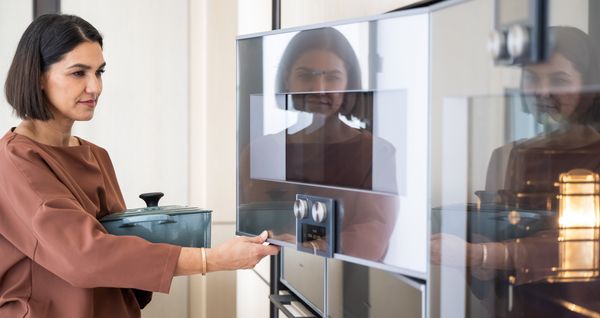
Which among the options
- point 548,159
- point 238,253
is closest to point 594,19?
point 548,159

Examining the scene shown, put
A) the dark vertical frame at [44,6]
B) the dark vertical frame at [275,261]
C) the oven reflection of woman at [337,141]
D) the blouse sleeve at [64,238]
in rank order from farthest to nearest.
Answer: the dark vertical frame at [44,6] → the dark vertical frame at [275,261] → the blouse sleeve at [64,238] → the oven reflection of woman at [337,141]

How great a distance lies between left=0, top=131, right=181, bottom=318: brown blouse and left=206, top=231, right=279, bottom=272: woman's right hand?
76mm

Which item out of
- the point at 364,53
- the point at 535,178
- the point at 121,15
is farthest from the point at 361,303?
the point at 121,15

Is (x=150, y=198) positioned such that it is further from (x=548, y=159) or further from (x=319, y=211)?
(x=548, y=159)

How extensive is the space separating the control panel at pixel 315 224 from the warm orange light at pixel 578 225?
17.4 inches

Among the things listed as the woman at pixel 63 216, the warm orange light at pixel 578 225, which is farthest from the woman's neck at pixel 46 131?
the warm orange light at pixel 578 225

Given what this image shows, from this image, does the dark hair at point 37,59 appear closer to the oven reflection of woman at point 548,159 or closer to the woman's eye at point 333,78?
the woman's eye at point 333,78

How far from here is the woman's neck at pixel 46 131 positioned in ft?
4.70

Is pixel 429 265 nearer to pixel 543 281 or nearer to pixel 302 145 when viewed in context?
pixel 543 281

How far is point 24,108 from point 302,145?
1.87ft

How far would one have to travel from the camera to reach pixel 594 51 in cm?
68

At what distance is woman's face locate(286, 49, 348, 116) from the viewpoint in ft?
3.68

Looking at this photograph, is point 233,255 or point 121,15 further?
point 121,15

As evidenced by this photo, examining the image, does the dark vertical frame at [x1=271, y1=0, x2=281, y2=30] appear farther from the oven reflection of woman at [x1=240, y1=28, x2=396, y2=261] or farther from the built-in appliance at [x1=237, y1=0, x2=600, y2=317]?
the oven reflection of woman at [x1=240, y1=28, x2=396, y2=261]
